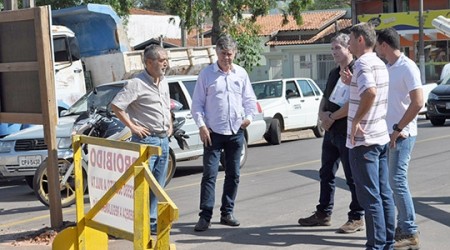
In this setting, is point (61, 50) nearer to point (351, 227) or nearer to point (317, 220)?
point (317, 220)

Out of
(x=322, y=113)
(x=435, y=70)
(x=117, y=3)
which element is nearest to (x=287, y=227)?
(x=322, y=113)

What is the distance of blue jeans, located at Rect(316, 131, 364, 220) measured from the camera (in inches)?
308

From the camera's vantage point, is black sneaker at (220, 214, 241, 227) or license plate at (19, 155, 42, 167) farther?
license plate at (19, 155, 42, 167)

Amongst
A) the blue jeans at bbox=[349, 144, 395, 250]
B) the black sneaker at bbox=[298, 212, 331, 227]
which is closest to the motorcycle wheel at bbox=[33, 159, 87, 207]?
the black sneaker at bbox=[298, 212, 331, 227]

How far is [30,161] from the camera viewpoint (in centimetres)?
1168

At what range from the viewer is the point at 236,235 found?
321 inches

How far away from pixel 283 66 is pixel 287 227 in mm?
44618

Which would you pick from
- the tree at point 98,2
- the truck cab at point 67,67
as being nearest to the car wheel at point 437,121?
the truck cab at point 67,67

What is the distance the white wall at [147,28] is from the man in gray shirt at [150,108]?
44710 mm

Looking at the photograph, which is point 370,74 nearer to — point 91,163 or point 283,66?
point 91,163

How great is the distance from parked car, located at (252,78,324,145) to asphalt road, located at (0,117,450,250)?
126 inches

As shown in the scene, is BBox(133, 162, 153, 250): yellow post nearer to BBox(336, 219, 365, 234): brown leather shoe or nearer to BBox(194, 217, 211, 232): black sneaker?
BBox(194, 217, 211, 232): black sneaker

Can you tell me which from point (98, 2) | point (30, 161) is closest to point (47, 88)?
point (30, 161)

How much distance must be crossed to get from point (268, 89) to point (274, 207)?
418 inches
